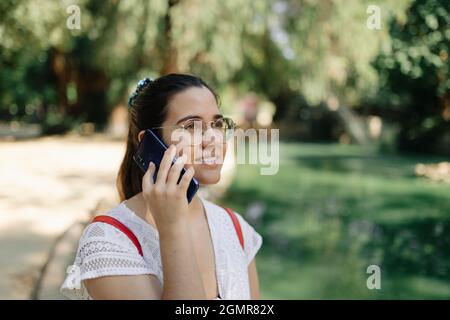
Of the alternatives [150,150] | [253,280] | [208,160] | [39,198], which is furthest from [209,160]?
[39,198]

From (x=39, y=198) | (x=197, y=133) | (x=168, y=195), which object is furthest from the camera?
(x=39, y=198)

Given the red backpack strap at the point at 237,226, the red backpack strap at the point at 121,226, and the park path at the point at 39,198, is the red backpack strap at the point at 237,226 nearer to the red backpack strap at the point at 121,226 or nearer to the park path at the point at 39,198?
the red backpack strap at the point at 121,226

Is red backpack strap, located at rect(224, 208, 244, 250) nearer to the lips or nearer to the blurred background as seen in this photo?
the lips

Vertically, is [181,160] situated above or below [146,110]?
below

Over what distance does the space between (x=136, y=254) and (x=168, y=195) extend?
0.71 ft

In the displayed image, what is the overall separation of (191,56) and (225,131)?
448 inches

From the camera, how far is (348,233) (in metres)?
7.45

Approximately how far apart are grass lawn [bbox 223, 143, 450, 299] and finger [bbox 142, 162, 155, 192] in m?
3.75

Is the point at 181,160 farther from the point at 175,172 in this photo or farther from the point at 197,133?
the point at 197,133

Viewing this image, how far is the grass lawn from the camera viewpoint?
5215 mm

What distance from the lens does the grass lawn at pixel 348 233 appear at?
17.1 ft

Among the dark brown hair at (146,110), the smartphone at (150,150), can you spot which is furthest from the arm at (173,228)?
the dark brown hair at (146,110)

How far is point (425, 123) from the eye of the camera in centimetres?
2077
